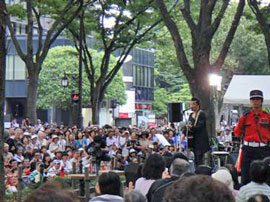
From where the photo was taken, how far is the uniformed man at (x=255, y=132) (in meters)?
9.94

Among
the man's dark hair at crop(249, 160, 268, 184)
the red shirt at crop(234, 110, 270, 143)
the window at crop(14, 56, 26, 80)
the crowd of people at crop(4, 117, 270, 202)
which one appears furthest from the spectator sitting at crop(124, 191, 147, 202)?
the window at crop(14, 56, 26, 80)

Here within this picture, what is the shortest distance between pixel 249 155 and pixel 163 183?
12.1ft

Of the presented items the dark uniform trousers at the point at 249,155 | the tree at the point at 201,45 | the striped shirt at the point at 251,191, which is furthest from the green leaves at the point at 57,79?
the striped shirt at the point at 251,191

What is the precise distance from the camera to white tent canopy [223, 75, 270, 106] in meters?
18.1

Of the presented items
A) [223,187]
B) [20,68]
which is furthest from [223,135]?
[20,68]

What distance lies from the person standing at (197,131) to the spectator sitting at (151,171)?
4596 mm

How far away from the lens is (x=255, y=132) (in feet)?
32.7

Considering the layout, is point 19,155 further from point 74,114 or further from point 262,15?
point 74,114

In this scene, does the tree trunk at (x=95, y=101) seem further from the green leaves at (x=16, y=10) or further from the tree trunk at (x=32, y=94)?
the green leaves at (x=16, y=10)

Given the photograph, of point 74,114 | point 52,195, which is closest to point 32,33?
point 52,195

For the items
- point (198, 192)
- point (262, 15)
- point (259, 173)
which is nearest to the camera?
point (198, 192)

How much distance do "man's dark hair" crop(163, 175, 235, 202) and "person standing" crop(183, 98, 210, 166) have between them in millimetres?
9357

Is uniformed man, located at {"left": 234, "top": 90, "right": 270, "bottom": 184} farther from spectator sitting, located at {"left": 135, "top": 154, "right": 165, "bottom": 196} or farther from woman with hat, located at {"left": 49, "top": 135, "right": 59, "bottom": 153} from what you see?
woman with hat, located at {"left": 49, "top": 135, "right": 59, "bottom": 153}

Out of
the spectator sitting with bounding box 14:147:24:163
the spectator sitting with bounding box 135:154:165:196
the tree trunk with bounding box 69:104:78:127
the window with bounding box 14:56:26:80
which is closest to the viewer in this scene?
the spectator sitting with bounding box 135:154:165:196
